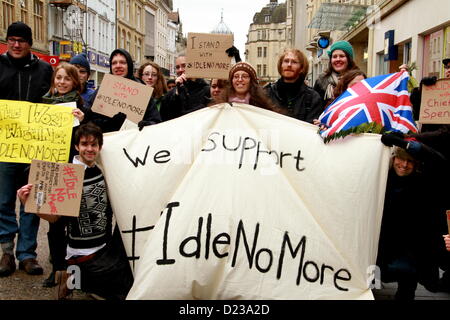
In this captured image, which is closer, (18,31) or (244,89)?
(244,89)

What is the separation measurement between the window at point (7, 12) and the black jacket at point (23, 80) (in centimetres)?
2100

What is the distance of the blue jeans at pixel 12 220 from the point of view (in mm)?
4695

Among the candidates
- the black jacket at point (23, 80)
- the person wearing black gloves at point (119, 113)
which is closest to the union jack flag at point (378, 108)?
the person wearing black gloves at point (119, 113)

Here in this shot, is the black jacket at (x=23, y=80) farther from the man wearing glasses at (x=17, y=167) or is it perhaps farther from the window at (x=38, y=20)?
the window at (x=38, y=20)

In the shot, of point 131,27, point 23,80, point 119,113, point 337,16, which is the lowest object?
point 119,113

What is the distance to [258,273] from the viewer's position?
3.51 m

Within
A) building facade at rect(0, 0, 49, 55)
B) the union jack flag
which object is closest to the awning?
building facade at rect(0, 0, 49, 55)

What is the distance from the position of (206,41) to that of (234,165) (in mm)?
1107

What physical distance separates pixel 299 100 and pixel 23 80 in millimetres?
2353

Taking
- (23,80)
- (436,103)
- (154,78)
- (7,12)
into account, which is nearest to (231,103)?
(436,103)

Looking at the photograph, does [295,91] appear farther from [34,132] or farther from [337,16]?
[337,16]

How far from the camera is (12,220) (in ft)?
15.7
